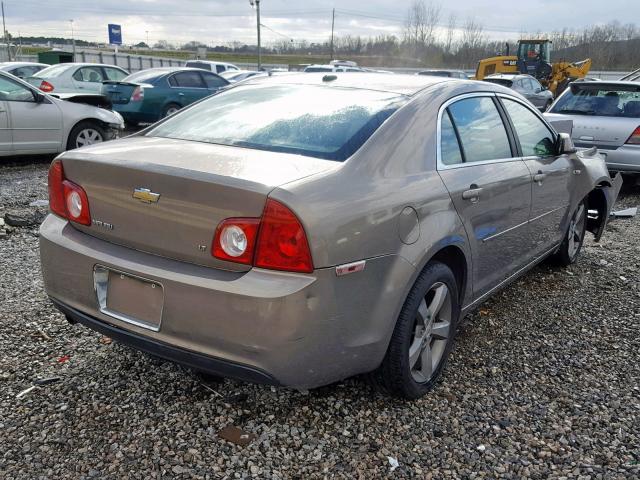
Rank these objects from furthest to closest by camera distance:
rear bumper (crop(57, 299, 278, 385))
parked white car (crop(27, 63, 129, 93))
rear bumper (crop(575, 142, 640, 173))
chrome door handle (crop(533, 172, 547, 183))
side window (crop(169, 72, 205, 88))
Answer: parked white car (crop(27, 63, 129, 93)) < side window (crop(169, 72, 205, 88)) < rear bumper (crop(575, 142, 640, 173)) < chrome door handle (crop(533, 172, 547, 183)) < rear bumper (crop(57, 299, 278, 385))

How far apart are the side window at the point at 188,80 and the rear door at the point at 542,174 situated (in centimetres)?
1042

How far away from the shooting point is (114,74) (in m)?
15.2

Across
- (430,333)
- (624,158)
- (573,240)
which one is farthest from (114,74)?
(430,333)

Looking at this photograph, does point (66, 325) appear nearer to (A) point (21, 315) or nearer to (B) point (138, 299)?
(A) point (21, 315)

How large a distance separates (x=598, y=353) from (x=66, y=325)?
3264mm

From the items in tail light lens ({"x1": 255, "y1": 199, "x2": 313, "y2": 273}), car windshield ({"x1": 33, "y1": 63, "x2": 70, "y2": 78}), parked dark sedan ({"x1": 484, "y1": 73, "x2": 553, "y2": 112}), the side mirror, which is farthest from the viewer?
parked dark sedan ({"x1": 484, "y1": 73, "x2": 553, "y2": 112})

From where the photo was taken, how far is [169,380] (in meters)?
2.97

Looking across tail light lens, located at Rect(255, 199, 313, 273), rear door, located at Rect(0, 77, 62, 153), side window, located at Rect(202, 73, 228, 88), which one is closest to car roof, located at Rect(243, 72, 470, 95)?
tail light lens, located at Rect(255, 199, 313, 273)

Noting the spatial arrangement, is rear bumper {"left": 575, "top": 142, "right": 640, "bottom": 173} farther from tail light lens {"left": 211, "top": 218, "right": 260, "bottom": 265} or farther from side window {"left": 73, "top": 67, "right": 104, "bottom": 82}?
side window {"left": 73, "top": 67, "right": 104, "bottom": 82}

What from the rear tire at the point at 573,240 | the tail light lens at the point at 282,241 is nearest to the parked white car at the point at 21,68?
the rear tire at the point at 573,240

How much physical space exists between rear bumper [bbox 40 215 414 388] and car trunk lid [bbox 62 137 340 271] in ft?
0.26

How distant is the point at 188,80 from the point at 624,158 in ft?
31.2

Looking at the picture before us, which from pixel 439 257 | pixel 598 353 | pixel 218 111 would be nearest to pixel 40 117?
pixel 218 111

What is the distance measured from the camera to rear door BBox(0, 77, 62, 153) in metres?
8.12
